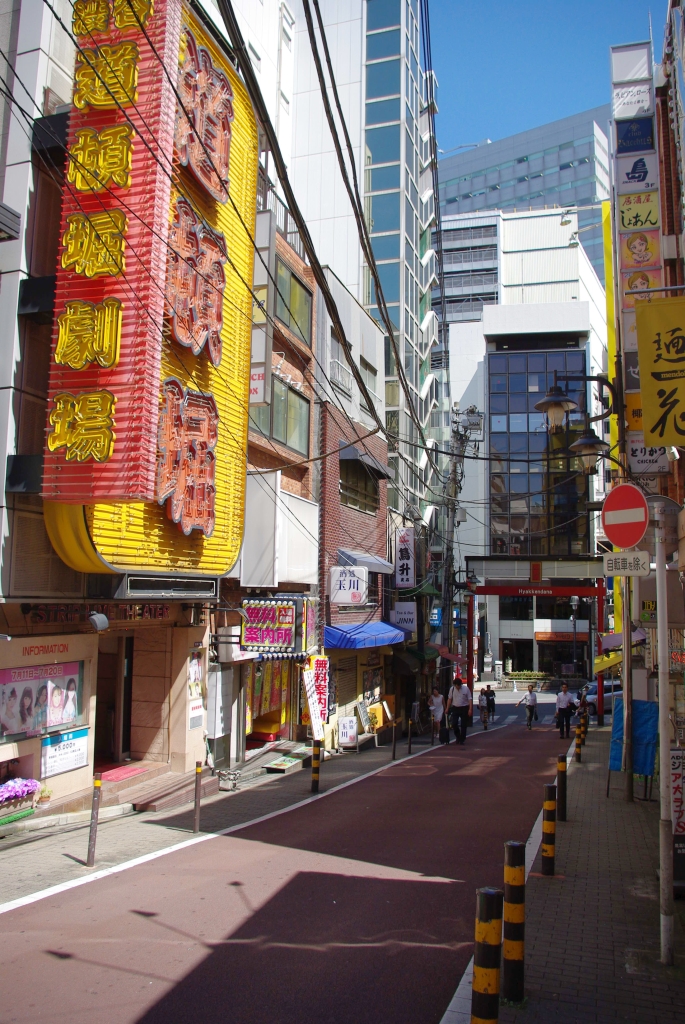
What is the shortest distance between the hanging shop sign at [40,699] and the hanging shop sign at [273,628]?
4.16 meters

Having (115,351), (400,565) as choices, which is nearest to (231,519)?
(115,351)

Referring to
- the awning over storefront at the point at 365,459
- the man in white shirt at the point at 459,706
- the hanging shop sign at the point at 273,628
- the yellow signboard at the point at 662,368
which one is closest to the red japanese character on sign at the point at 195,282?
the hanging shop sign at the point at 273,628

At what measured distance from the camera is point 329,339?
76.6 feet

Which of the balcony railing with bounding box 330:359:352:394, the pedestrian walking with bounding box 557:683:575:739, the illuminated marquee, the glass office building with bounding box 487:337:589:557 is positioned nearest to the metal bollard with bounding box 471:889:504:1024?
the illuminated marquee

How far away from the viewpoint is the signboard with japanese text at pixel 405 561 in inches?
1136

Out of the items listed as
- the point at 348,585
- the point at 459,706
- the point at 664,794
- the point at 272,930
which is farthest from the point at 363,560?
the point at 664,794

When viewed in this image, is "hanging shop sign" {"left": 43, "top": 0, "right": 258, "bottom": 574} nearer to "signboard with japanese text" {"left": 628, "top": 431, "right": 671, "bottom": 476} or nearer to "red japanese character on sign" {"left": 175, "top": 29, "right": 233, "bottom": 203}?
"red japanese character on sign" {"left": 175, "top": 29, "right": 233, "bottom": 203}

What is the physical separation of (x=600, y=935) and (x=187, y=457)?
30.0ft

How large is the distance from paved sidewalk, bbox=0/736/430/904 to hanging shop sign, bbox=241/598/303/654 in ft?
8.88

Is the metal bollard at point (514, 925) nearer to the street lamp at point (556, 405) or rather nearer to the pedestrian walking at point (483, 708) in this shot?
the street lamp at point (556, 405)

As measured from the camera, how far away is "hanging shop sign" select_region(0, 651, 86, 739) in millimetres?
10414

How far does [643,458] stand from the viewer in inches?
538

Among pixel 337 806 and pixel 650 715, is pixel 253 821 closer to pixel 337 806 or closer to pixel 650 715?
pixel 337 806

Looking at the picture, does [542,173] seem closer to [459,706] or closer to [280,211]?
[280,211]
